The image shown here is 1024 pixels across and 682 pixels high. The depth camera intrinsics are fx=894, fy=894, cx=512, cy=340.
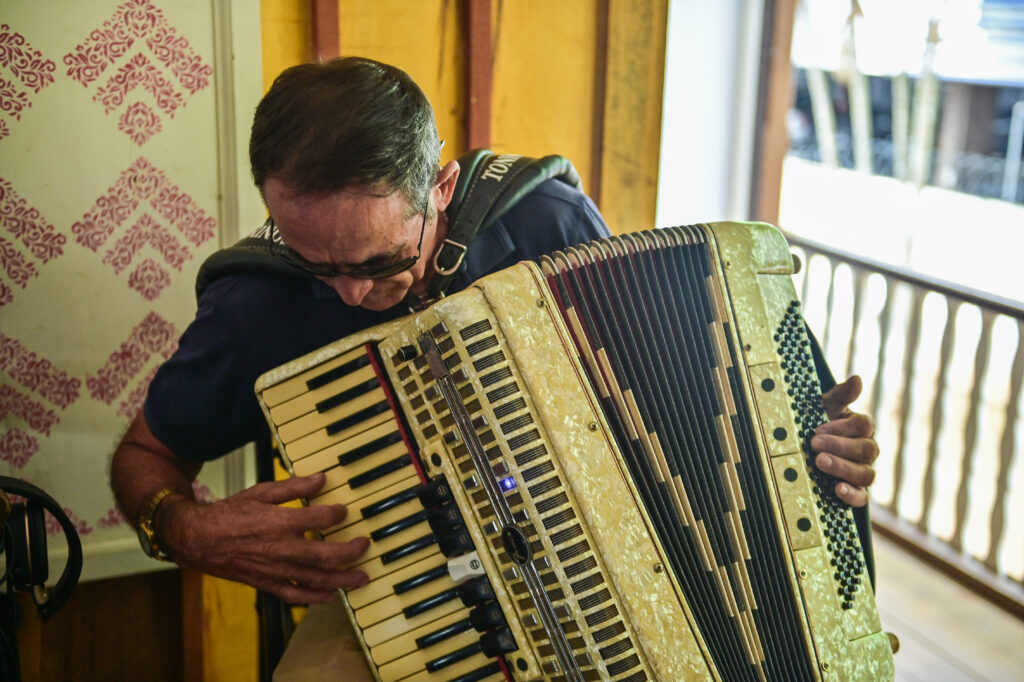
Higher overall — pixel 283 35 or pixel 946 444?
pixel 283 35

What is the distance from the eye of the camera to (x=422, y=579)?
1.18m

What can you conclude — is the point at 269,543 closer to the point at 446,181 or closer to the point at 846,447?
the point at 446,181

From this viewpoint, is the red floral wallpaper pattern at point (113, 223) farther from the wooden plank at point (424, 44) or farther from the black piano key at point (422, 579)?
the black piano key at point (422, 579)

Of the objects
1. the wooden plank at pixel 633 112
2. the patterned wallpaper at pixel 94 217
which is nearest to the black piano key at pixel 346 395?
the patterned wallpaper at pixel 94 217

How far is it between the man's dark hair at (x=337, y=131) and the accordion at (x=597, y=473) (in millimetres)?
215

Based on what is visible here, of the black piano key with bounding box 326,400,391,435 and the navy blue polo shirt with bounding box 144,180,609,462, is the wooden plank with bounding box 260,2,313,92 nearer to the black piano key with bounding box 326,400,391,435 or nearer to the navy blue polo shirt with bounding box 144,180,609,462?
the navy blue polo shirt with bounding box 144,180,609,462

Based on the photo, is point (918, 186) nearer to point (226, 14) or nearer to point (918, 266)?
point (918, 266)

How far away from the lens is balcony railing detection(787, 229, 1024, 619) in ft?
8.91

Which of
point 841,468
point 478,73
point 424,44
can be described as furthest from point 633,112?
point 841,468

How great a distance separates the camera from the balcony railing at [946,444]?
2.71 m

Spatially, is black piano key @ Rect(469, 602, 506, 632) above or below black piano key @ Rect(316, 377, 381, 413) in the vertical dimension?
below

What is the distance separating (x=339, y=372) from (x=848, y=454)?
72 cm

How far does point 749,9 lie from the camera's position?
107 inches

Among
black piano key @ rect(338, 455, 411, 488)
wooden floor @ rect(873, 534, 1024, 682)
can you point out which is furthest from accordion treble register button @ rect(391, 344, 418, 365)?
wooden floor @ rect(873, 534, 1024, 682)
